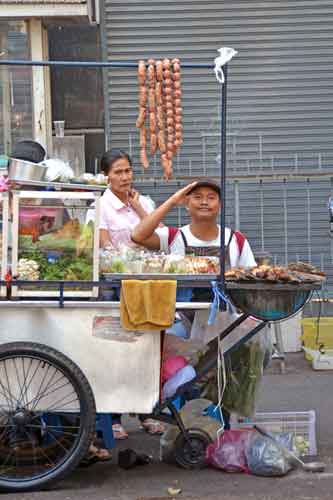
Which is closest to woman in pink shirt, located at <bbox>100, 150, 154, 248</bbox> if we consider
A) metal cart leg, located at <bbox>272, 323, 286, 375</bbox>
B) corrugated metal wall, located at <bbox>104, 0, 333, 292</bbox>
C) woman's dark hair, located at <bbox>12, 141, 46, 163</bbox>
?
woman's dark hair, located at <bbox>12, 141, 46, 163</bbox>

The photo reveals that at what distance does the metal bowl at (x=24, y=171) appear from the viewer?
539 centimetres

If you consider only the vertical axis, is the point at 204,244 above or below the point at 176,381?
above

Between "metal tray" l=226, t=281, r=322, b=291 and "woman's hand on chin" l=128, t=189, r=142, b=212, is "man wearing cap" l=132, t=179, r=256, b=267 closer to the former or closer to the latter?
"woman's hand on chin" l=128, t=189, r=142, b=212

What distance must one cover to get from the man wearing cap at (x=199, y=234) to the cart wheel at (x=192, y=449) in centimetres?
101

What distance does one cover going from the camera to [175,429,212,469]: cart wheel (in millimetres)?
5652

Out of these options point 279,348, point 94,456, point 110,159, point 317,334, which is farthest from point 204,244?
point 317,334

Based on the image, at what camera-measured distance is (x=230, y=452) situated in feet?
18.6

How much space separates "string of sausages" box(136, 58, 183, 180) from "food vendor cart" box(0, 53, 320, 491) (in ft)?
2.56

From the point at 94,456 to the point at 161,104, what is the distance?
221 centimetres

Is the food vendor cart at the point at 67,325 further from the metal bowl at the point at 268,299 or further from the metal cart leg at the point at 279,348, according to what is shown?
the metal cart leg at the point at 279,348

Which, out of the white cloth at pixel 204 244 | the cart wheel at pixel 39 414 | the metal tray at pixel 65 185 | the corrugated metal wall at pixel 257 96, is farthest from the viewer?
the corrugated metal wall at pixel 257 96

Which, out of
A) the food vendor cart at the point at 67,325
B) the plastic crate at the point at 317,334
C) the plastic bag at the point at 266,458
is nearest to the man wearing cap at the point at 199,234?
the food vendor cart at the point at 67,325

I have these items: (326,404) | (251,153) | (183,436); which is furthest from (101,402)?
(251,153)

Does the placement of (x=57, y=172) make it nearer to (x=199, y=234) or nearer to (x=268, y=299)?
(x=199, y=234)
